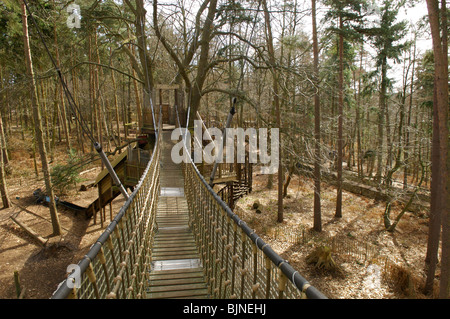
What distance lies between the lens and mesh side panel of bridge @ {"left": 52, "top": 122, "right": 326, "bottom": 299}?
1.68m

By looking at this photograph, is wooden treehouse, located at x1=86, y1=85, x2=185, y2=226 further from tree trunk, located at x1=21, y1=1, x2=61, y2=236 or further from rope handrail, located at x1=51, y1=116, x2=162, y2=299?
rope handrail, located at x1=51, y1=116, x2=162, y2=299

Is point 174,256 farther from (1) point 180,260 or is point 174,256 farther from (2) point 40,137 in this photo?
(2) point 40,137

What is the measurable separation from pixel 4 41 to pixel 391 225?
692 inches

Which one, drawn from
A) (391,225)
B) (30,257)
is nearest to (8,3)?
(30,257)

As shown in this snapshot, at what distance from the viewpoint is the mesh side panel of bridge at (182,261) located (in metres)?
1.68

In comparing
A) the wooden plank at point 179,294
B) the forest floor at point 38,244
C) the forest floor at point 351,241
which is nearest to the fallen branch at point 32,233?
the forest floor at point 38,244

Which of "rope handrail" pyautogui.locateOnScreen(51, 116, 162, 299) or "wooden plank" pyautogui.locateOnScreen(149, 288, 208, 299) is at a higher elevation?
"rope handrail" pyautogui.locateOnScreen(51, 116, 162, 299)

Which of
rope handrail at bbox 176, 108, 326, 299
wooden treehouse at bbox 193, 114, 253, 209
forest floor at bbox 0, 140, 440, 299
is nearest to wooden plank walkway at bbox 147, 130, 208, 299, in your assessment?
rope handrail at bbox 176, 108, 326, 299

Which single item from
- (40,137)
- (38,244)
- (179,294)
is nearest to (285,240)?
(38,244)

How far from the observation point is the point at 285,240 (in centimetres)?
1100

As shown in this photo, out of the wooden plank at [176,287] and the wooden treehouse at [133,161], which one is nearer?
the wooden plank at [176,287]

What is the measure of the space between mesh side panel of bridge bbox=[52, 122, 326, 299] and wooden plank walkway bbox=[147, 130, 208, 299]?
10mm

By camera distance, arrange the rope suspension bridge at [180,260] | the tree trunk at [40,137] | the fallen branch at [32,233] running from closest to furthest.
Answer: the rope suspension bridge at [180,260] < the tree trunk at [40,137] < the fallen branch at [32,233]

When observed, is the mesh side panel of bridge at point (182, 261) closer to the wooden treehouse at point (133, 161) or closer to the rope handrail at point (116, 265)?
the rope handrail at point (116, 265)
